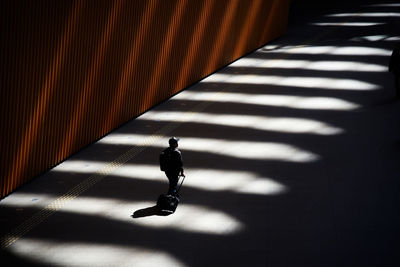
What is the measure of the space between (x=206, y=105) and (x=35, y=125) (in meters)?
4.46

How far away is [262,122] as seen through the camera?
36.3 feet

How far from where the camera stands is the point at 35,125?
859cm

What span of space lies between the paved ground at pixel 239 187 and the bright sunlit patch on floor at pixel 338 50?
1917 mm

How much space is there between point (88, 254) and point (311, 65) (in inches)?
383

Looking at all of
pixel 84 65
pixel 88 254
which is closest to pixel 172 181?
pixel 88 254

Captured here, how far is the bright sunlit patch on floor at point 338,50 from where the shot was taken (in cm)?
1559

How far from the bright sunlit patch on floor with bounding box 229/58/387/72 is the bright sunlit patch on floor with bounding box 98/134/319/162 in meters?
5.24

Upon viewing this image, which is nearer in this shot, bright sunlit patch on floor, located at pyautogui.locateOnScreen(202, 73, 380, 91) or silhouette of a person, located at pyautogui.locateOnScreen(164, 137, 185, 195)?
silhouette of a person, located at pyautogui.locateOnScreen(164, 137, 185, 195)

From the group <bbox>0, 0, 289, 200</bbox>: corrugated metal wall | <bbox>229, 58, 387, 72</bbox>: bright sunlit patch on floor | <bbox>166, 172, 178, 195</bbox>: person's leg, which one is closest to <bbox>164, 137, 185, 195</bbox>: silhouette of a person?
<bbox>166, 172, 178, 195</bbox>: person's leg

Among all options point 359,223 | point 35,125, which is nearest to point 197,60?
point 35,125

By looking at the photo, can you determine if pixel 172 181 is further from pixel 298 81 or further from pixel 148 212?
pixel 298 81

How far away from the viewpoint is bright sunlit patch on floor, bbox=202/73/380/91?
42.3ft

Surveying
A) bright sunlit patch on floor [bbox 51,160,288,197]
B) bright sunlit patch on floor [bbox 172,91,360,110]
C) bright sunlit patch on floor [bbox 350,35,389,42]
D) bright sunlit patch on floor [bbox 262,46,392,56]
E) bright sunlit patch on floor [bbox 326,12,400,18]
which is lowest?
bright sunlit patch on floor [bbox 51,160,288,197]

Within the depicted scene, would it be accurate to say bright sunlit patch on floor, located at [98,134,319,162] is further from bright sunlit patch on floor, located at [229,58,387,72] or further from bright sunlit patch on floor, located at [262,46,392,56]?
bright sunlit patch on floor, located at [262,46,392,56]
